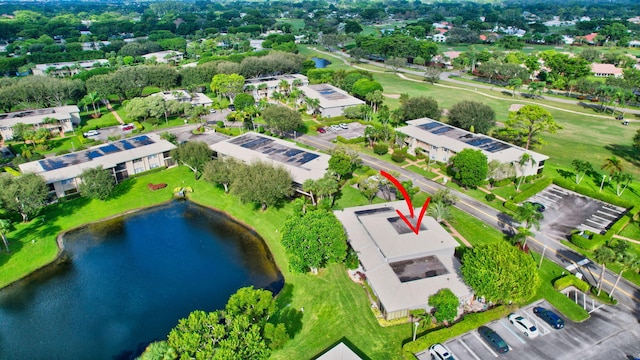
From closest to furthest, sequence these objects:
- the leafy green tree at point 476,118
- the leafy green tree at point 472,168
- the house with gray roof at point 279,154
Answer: the leafy green tree at point 472,168 → the house with gray roof at point 279,154 → the leafy green tree at point 476,118

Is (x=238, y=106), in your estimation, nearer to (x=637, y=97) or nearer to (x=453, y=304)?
(x=453, y=304)

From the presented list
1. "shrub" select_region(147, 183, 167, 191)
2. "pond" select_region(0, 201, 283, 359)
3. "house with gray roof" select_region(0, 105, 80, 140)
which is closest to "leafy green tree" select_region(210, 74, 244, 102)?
"house with gray roof" select_region(0, 105, 80, 140)

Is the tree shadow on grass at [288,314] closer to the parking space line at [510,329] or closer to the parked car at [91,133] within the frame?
the parking space line at [510,329]

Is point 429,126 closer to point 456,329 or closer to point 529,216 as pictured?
point 529,216

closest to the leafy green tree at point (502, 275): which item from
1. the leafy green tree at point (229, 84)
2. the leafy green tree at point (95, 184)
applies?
the leafy green tree at point (95, 184)

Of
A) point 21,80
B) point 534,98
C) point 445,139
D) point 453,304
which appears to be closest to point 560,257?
point 453,304

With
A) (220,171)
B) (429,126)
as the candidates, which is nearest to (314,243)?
(220,171)

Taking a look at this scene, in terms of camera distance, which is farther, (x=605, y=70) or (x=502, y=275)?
(x=605, y=70)
